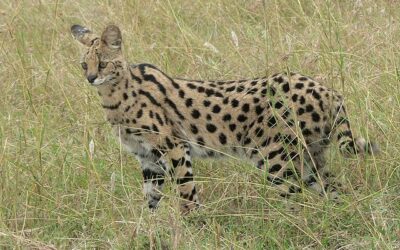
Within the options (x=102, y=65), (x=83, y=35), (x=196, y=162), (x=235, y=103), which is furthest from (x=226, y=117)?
(x=83, y=35)

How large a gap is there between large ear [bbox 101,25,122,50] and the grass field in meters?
0.43

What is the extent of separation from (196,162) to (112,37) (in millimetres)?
894

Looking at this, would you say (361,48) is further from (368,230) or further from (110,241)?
(110,241)

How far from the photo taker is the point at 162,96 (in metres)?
5.68

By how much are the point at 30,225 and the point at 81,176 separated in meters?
0.52

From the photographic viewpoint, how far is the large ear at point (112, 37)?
5621 mm

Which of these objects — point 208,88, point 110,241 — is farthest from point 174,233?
point 208,88

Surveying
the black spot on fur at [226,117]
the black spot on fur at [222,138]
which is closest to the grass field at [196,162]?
the black spot on fur at [222,138]

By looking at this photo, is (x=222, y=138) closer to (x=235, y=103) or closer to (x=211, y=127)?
(x=211, y=127)

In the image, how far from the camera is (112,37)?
5.65 meters

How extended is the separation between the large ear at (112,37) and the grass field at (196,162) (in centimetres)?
43

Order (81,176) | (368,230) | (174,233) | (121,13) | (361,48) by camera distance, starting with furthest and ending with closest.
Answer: (121,13) → (361,48) → (81,176) → (368,230) → (174,233)

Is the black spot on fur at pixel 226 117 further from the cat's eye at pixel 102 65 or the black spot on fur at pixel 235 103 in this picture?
the cat's eye at pixel 102 65

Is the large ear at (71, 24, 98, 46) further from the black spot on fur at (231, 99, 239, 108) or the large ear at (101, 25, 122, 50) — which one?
the black spot on fur at (231, 99, 239, 108)
